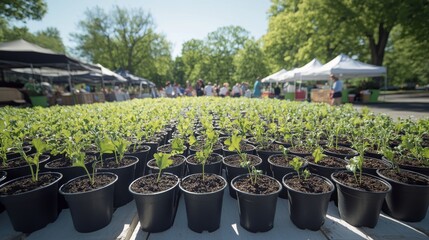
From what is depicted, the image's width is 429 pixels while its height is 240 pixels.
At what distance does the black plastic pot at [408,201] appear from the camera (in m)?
2.11

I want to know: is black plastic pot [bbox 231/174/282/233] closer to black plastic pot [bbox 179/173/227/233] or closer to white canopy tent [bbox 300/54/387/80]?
black plastic pot [bbox 179/173/227/233]

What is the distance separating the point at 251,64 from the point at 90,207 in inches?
1533

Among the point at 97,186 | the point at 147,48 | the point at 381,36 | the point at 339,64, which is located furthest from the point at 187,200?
the point at 147,48

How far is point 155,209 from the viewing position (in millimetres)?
2008

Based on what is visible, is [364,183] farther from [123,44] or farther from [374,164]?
[123,44]

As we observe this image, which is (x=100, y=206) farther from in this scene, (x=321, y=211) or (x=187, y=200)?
(x=321, y=211)

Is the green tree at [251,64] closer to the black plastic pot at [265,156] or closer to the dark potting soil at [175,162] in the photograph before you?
the black plastic pot at [265,156]

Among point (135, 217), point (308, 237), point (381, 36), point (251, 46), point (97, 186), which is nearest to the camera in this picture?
point (308, 237)

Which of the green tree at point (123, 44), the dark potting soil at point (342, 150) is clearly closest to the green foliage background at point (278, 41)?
the green tree at point (123, 44)

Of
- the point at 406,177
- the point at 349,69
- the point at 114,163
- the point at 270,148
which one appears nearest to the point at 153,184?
the point at 114,163

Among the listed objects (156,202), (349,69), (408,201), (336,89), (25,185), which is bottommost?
(408,201)

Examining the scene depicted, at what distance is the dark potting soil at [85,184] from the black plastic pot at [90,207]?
0.27ft

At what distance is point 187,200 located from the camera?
206 cm

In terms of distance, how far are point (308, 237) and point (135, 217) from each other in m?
1.79
